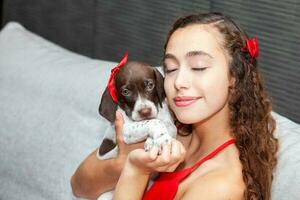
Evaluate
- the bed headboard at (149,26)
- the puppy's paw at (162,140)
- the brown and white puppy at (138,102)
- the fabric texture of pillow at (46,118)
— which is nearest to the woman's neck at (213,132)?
the brown and white puppy at (138,102)

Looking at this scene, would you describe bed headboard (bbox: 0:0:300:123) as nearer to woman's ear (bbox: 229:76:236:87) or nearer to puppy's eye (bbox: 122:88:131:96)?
woman's ear (bbox: 229:76:236:87)

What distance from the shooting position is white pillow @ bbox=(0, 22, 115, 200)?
2354mm

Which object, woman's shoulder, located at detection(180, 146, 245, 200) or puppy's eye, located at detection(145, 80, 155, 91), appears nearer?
woman's shoulder, located at detection(180, 146, 245, 200)

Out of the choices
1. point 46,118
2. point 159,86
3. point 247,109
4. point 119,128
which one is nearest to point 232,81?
point 247,109

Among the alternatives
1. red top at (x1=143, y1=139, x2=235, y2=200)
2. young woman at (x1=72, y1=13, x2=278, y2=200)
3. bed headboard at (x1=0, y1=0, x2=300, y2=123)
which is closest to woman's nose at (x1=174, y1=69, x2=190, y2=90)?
young woman at (x1=72, y1=13, x2=278, y2=200)

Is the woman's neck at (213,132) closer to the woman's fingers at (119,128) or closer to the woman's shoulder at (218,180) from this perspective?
the woman's shoulder at (218,180)

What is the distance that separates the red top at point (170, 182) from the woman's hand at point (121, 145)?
0.14 metres

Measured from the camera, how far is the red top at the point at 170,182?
171cm

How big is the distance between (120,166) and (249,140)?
44cm

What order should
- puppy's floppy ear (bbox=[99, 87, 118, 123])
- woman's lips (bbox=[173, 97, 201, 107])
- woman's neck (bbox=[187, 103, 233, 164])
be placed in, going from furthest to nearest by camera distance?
puppy's floppy ear (bbox=[99, 87, 118, 123]) < woman's neck (bbox=[187, 103, 233, 164]) < woman's lips (bbox=[173, 97, 201, 107])

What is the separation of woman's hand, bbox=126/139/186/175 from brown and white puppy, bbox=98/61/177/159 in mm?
154

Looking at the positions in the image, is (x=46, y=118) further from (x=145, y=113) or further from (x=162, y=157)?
(x=162, y=157)

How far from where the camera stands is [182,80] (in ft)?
5.31

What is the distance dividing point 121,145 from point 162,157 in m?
0.35
